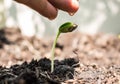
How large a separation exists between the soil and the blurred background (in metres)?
0.21

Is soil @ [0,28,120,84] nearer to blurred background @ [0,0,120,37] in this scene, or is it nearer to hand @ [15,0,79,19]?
blurred background @ [0,0,120,37]

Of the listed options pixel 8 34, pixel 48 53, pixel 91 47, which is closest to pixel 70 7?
→ pixel 48 53

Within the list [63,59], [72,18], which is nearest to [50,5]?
[63,59]

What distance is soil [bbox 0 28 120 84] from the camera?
2.17 m

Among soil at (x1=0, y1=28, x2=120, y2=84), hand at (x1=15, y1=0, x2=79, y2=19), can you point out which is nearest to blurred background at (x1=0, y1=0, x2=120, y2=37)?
soil at (x1=0, y1=28, x2=120, y2=84)

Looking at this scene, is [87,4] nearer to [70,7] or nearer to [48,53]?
[48,53]

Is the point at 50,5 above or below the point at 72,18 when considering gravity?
below

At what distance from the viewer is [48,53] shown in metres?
4.97

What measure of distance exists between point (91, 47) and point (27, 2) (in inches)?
132

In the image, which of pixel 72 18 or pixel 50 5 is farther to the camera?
pixel 72 18

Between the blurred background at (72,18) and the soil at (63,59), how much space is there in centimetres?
21

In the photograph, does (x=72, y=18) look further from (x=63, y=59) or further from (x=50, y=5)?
(x=50, y=5)

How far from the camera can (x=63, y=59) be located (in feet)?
9.15

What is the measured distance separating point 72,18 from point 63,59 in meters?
3.16
